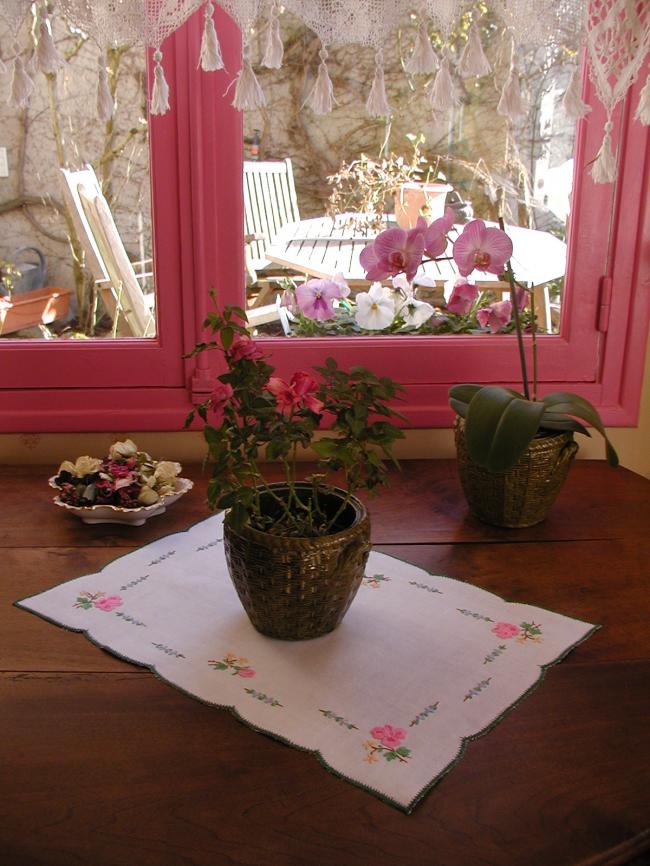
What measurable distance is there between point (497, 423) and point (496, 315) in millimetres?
364

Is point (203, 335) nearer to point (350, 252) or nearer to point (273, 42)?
point (350, 252)

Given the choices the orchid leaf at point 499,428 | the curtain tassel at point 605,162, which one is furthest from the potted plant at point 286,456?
the curtain tassel at point 605,162

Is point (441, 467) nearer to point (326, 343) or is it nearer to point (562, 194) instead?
point (326, 343)

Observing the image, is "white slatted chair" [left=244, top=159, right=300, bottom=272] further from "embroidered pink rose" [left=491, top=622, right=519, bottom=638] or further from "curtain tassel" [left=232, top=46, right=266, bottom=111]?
"embroidered pink rose" [left=491, top=622, right=519, bottom=638]

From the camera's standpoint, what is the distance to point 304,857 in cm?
70

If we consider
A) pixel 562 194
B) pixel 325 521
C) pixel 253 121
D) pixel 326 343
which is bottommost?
pixel 325 521

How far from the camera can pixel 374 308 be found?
5.40ft

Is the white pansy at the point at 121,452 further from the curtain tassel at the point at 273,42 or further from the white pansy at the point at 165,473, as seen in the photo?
the curtain tassel at the point at 273,42

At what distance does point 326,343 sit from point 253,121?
16.7 inches

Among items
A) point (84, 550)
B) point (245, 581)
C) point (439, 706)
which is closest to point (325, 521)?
point (245, 581)

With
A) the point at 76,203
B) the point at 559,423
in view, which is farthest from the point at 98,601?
the point at 76,203

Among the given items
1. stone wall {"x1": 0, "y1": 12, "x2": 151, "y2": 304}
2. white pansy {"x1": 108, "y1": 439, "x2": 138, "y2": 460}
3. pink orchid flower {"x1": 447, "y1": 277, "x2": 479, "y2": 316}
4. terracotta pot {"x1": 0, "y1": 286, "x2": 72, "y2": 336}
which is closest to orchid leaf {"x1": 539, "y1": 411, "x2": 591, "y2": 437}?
pink orchid flower {"x1": 447, "y1": 277, "x2": 479, "y2": 316}

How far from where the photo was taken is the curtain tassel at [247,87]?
1.23 m

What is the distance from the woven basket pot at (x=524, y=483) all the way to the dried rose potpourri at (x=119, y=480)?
1.60 feet
